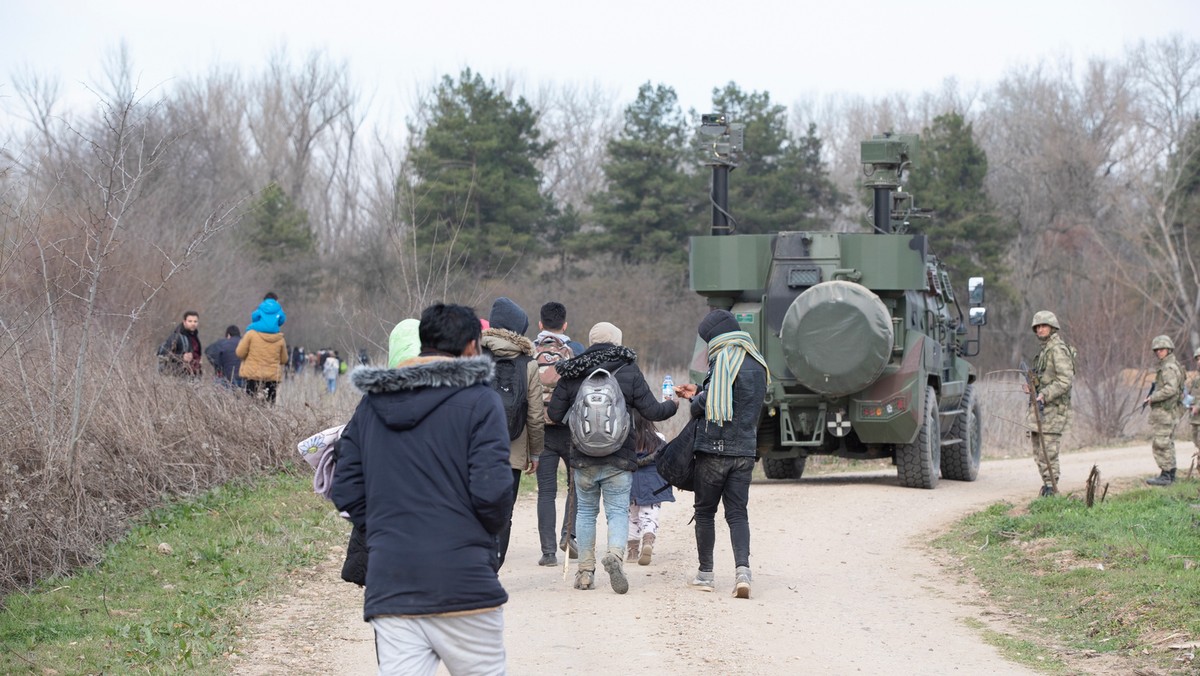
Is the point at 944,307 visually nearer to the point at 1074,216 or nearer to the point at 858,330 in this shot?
the point at 858,330

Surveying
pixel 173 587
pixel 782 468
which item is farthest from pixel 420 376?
pixel 782 468

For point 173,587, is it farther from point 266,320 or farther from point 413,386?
point 266,320

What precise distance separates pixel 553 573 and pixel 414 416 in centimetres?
508

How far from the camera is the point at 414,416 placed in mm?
4539

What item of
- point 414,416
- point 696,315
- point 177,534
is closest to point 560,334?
point 177,534

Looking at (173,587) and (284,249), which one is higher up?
(284,249)

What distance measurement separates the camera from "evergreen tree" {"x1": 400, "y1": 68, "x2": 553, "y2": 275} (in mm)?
37938

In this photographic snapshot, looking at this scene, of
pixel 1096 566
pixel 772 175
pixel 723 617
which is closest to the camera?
pixel 723 617

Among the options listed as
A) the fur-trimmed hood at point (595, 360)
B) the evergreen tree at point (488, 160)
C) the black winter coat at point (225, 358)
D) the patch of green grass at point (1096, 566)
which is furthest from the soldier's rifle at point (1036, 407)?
the evergreen tree at point (488, 160)

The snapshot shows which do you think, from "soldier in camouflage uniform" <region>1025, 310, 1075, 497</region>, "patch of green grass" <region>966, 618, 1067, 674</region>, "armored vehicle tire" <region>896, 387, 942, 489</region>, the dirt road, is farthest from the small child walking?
"armored vehicle tire" <region>896, 387, 942, 489</region>

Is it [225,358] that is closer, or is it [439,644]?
[439,644]

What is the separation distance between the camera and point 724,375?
842 cm

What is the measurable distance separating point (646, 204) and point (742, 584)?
34.2m

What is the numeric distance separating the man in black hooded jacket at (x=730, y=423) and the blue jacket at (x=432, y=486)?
390cm
